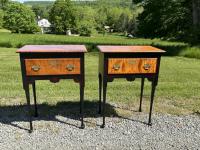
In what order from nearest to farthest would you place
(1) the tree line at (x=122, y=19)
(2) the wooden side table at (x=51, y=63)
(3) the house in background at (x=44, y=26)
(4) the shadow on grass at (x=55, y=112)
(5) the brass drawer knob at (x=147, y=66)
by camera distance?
(2) the wooden side table at (x=51, y=63), (5) the brass drawer knob at (x=147, y=66), (4) the shadow on grass at (x=55, y=112), (1) the tree line at (x=122, y=19), (3) the house in background at (x=44, y=26)

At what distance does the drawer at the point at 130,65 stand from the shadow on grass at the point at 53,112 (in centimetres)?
114

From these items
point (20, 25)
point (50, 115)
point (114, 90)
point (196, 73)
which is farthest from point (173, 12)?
point (20, 25)

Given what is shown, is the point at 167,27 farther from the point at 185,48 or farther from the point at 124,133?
the point at 124,133

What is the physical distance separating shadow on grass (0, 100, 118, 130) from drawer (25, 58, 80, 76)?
100 cm

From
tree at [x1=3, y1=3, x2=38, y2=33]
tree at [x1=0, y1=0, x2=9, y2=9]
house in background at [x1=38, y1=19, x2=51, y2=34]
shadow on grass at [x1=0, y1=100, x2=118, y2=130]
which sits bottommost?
house in background at [x1=38, y1=19, x2=51, y2=34]

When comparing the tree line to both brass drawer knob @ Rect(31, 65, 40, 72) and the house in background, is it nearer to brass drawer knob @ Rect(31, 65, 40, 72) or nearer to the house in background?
the house in background

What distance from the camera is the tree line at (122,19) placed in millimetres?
22312

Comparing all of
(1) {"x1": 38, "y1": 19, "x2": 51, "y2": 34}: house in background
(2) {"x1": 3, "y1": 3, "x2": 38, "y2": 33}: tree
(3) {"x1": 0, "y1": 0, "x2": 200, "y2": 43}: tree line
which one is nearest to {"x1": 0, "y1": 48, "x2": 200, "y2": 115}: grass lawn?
(3) {"x1": 0, "y1": 0, "x2": 200, "y2": 43}: tree line

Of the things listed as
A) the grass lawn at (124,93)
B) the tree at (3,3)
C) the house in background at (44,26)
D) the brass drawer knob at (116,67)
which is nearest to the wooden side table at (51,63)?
the brass drawer knob at (116,67)

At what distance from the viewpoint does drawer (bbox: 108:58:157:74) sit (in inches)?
203

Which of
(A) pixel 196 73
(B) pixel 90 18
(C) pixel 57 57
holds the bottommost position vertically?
(B) pixel 90 18

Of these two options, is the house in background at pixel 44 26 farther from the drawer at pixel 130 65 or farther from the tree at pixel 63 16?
the drawer at pixel 130 65

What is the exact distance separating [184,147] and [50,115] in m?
2.39

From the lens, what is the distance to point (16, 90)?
7785 mm
